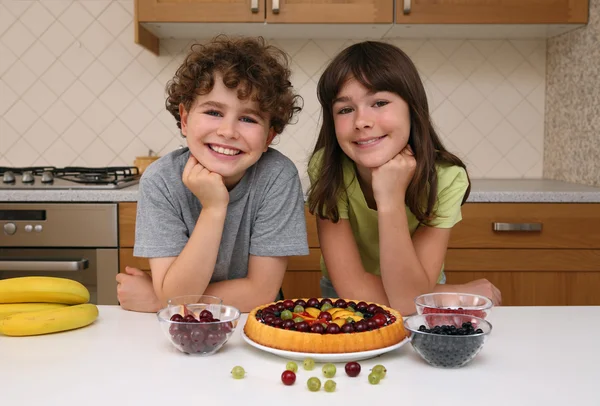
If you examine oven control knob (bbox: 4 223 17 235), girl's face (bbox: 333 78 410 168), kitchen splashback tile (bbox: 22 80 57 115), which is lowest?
oven control knob (bbox: 4 223 17 235)

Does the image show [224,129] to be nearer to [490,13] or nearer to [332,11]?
[332,11]

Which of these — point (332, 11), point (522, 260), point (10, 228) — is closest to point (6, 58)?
point (10, 228)

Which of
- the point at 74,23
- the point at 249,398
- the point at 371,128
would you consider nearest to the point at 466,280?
the point at 371,128

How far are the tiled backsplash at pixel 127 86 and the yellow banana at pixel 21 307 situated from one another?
191cm

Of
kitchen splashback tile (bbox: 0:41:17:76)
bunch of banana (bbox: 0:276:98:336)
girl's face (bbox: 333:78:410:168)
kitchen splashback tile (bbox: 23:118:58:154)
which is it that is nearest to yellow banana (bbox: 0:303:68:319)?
bunch of banana (bbox: 0:276:98:336)

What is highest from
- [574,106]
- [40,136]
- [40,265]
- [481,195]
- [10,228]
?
[574,106]

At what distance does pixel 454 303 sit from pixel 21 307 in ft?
2.40

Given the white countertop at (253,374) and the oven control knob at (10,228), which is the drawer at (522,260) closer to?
the white countertop at (253,374)

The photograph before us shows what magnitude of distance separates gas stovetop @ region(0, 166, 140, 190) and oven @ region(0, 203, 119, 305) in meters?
0.07

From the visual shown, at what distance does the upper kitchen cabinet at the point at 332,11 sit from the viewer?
2.61 m

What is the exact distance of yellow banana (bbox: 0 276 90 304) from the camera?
1172 millimetres

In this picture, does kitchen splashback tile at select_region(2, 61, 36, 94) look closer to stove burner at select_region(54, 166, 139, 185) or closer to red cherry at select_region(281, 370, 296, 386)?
stove burner at select_region(54, 166, 139, 185)

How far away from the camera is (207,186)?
1.39 meters

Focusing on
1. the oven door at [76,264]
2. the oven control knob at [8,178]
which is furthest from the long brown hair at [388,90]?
the oven control knob at [8,178]
